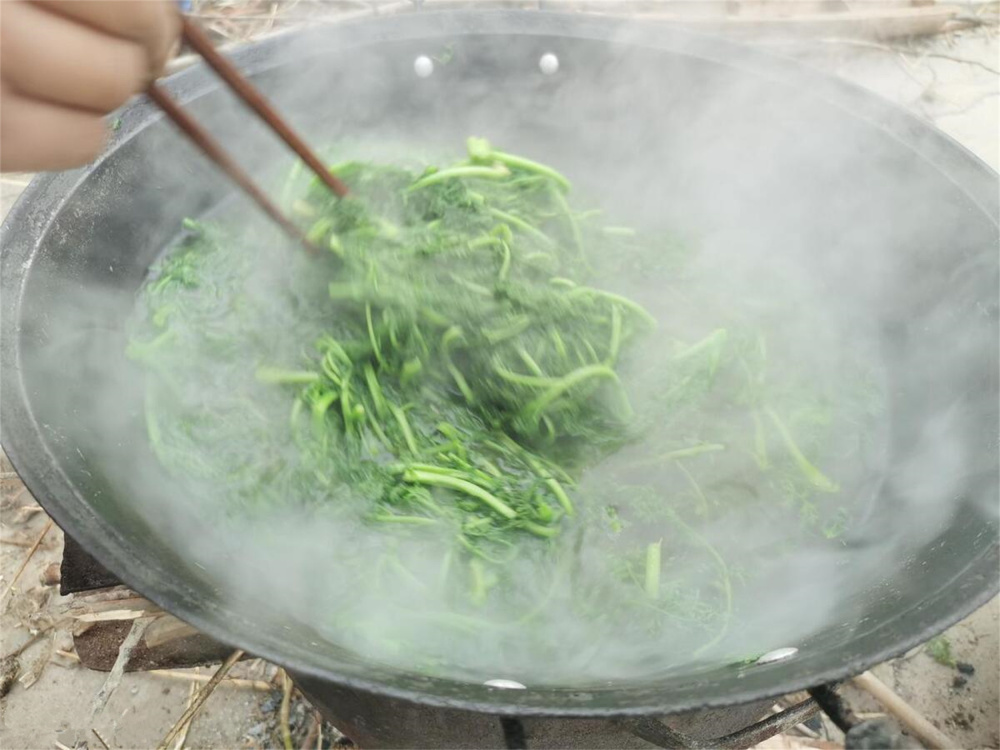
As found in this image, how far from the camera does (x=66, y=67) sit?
52.5 inches

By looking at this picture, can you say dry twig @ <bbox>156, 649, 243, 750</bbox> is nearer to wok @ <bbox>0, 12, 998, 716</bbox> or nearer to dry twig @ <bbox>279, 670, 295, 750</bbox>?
dry twig @ <bbox>279, 670, 295, 750</bbox>

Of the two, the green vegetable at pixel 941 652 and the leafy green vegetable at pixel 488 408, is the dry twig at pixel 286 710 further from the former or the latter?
the green vegetable at pixel 941 652

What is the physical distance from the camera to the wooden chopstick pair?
178 centimetres

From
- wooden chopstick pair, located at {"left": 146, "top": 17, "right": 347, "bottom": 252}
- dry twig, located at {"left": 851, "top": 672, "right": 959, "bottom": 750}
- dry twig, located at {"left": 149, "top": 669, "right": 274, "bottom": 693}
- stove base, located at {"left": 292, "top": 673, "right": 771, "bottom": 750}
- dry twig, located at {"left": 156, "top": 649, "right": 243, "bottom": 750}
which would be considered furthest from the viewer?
dry twig, located at {"left": 149, "top": 669, "right": 274, "bottom": 693}

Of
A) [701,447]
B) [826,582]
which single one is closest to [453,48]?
[701,447]

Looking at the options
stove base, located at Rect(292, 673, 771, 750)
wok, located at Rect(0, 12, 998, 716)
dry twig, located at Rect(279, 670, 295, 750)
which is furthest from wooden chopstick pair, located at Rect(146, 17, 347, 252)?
dry twig, located at Rect(279, 670, 295, 750)

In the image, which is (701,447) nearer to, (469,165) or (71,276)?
(469,165)

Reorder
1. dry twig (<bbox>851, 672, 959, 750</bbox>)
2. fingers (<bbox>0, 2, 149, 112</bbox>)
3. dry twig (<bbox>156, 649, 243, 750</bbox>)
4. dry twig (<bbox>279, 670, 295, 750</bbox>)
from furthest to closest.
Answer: dry twig (<bbox>279, 670, 295, 750</bbox>) < dry twig (<bbox>851, 672, 959, 750</bbox>) < dry twig (<bbox>156, 649, 243, 750</bbox>) < fingers (<bbox>0, 2, 149, 112</bbox>)

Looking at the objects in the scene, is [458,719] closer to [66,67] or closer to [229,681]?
[229,681]

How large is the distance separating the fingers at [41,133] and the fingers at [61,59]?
22 millimetres

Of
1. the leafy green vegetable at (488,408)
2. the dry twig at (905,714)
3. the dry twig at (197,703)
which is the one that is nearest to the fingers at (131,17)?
the leafy green vegetable at (488,408)

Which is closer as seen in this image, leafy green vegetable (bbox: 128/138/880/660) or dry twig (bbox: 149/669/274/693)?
leafy green vegetable (bbox: 128/138/880/660)

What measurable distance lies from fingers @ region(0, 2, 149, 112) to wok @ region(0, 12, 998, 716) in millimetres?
905

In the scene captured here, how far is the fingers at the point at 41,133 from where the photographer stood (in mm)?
1364
